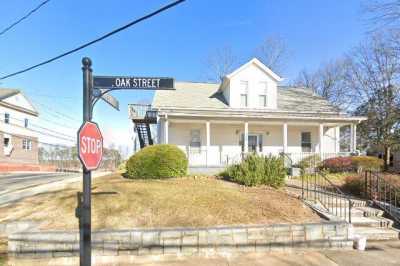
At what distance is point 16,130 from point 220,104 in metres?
29.0

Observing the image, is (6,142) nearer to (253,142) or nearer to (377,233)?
(253,142)

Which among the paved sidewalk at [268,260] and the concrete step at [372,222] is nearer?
the paved sidewalk at [268,260]

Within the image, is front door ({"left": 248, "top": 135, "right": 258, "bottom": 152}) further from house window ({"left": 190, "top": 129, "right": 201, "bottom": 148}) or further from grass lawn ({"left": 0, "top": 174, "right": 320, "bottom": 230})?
grass lawn ({"left": 0, "top": 174, "right": 320, "bottom": 230})

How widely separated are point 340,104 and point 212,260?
34359mm

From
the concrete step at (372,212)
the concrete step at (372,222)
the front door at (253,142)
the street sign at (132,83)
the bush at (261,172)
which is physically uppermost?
the street sign at (132,83)

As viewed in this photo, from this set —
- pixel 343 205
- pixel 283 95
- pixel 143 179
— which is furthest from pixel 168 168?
pixel 283 95

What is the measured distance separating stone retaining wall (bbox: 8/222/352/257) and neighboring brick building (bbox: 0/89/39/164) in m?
31.1

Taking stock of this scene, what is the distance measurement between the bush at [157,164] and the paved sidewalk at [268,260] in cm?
490

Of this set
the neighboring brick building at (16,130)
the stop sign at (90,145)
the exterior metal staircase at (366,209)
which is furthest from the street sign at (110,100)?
the neighboring brick building at (16,130)

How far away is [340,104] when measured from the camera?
34031 millimetres

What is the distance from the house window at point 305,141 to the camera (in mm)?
18172

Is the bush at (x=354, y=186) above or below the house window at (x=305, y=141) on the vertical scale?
below

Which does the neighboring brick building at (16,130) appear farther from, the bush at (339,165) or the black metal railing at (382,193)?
the black metal railing at (382,193)

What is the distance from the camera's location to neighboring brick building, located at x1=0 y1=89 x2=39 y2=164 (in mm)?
31438
